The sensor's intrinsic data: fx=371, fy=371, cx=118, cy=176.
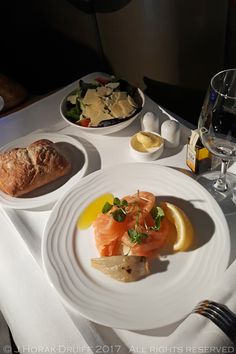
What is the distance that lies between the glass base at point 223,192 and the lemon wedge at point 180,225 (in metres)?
0.12

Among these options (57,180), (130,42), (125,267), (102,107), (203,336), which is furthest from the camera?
(130,42)

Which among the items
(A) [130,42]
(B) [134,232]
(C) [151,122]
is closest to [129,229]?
(B) [134,232]

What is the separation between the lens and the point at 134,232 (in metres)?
0.77

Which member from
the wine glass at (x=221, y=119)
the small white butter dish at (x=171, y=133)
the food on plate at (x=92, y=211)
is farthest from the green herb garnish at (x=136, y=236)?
the small white butter dish at (x=171, y=133)

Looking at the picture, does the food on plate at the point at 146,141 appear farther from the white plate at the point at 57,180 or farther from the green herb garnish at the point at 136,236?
the green herb garnish at the point at 136,236

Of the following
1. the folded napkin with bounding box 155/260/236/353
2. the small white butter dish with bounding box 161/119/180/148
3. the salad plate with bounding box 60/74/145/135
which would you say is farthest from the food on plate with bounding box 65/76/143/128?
the folded napkin with bounding box 155/260/236/353

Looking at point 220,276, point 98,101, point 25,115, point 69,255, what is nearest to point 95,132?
point 98,101

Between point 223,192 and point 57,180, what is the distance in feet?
1.45

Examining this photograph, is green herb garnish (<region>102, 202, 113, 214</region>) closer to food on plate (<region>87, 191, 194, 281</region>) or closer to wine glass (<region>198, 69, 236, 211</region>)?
food on plate (<region>87, 191, 194, 281</region>)

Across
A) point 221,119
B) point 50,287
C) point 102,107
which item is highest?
point 221,119

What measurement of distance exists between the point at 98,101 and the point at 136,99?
0.44ft

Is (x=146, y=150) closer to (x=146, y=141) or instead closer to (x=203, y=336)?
(x=146, y=141)

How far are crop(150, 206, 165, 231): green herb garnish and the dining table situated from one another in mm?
162

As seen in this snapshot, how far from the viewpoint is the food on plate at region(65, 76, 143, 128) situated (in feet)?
3.70
